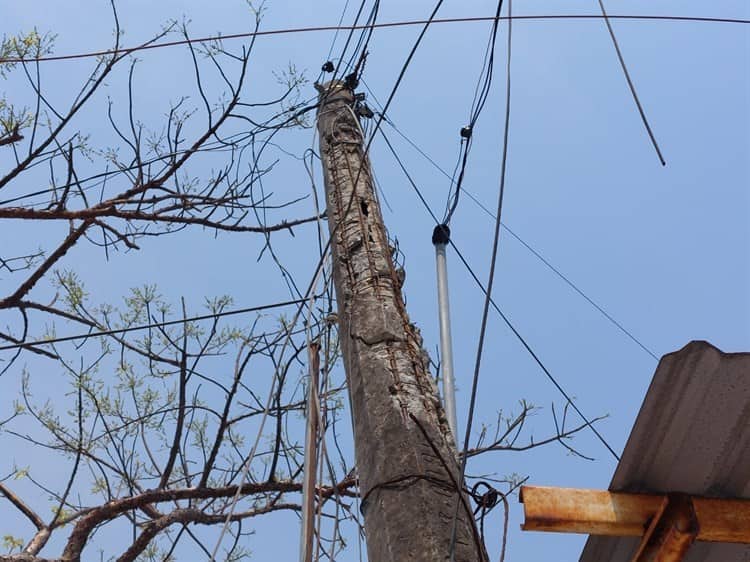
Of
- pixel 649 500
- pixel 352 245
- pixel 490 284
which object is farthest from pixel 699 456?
pixel 352 245

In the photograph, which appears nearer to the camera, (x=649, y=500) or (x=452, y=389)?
(x=649, y=500)

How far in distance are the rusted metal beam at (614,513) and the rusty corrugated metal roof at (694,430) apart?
34 millimetres

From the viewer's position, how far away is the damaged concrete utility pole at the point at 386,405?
1.68 meters

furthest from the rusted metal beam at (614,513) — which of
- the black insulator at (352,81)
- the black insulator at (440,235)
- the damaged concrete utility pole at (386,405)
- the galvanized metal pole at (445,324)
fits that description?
the black insulator at (352,81)

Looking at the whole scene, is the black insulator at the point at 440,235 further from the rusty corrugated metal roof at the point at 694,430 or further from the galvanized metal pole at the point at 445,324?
the rusty corrugated metal roof at the point at 694,430

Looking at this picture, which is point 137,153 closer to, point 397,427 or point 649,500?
point 397,427

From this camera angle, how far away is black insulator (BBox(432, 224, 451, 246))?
3.00 metres

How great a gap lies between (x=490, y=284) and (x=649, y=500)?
93 cm

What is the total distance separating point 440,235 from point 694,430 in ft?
4.09

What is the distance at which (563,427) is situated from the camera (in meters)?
4.13

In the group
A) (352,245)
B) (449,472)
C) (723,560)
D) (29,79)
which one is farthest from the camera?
(29,79)

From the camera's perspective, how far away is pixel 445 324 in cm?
275

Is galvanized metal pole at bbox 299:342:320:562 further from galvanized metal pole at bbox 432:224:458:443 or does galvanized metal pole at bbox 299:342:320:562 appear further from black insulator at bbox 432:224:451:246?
black insulator at bbox 432:224:451:246

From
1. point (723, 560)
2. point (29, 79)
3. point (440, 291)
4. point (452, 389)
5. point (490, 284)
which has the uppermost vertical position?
point (29, 79)
